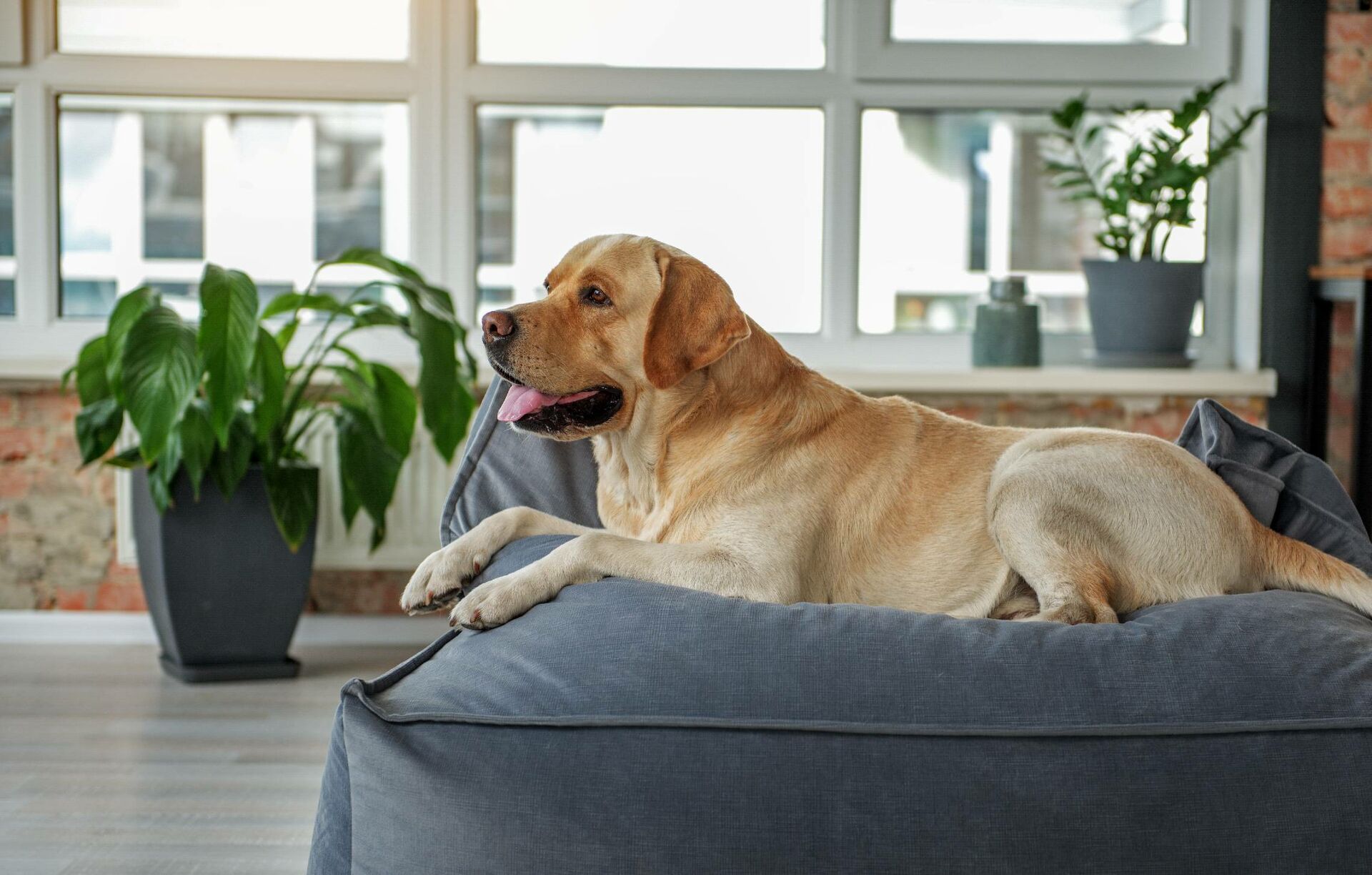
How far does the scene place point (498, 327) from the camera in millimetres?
1729

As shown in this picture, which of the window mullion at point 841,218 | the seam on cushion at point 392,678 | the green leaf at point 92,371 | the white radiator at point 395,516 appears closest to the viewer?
the seam on cushion at point 392,678

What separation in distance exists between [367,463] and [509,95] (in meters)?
1.21

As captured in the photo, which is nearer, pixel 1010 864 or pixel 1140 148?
pixel 1010 864

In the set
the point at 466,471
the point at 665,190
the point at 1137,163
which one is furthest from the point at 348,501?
the point at 1137,163

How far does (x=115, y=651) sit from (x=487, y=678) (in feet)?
8.50

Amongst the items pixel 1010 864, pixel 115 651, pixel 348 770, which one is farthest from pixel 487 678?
pixel 115 651

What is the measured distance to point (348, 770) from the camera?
139cm

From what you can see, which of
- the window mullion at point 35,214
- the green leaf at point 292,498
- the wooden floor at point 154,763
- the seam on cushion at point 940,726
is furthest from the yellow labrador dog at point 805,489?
the window mullion at point 35,214

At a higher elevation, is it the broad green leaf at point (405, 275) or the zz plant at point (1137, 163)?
the zz plant at point (1137, 163)

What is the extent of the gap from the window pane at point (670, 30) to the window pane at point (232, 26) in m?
0.34

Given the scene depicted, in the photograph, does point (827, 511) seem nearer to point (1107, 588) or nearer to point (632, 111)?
point (1107, 588)

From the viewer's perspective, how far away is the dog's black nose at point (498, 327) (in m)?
1.73

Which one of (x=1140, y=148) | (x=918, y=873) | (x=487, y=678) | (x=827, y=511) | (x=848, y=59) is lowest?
(x=918, y=873)

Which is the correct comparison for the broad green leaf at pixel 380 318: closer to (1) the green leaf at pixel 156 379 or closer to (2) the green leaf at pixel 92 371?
(1) the green leaf at pixel 156 379
